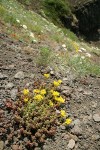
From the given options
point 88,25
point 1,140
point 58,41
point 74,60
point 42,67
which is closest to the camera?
point 1,140

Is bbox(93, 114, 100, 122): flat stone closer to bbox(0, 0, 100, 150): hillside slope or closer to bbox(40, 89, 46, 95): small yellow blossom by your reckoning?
bbox(0, 0, 100, 150): hillside slope

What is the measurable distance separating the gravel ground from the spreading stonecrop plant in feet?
0.72

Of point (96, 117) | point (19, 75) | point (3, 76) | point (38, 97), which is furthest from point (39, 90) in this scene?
point (96, 117)

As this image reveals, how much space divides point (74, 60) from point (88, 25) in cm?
2468

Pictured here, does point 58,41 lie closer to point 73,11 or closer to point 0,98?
point 0,98

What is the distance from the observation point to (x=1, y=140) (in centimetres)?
818

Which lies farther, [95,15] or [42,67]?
[95,15]

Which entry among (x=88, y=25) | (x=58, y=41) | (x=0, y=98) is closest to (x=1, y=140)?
(x=0, y=98)

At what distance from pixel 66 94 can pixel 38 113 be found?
1672 millimetres

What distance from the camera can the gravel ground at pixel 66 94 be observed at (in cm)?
877

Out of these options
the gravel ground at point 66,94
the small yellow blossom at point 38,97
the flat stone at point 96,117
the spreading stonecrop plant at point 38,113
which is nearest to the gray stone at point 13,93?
the gravel ground at point 66,94

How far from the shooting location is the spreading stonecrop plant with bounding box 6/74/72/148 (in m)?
8.48

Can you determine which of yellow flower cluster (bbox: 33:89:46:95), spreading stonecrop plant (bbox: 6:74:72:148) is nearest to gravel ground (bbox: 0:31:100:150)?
spreading stonecrop plant (bbox: 6:74:72:148)

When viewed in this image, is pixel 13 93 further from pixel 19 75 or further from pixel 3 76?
pixel 19 75
